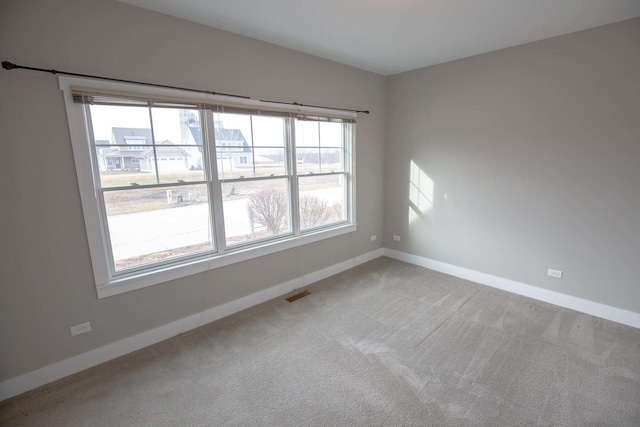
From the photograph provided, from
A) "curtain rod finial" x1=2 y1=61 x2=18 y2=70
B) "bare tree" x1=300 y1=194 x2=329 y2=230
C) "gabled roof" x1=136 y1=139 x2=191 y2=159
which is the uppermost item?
"curtain rod finial" x1=2 y1=61 x2=18 y2=70

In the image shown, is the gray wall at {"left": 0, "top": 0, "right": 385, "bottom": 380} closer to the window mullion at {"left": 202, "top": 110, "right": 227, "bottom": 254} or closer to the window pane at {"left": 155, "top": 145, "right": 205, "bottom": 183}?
the window mullion at {"left": 202, "top": 110, "right": 227, "bottom": 254}

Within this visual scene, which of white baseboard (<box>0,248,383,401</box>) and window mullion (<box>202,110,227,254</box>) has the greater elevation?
window mullion (<box>202,110,227,254</box>)

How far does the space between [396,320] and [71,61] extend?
135 inches

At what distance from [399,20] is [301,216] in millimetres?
2259

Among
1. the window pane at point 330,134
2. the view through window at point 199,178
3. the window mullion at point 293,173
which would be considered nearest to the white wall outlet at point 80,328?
the view through window at point 199,178

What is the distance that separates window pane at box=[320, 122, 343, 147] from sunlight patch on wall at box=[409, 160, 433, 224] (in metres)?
1.15

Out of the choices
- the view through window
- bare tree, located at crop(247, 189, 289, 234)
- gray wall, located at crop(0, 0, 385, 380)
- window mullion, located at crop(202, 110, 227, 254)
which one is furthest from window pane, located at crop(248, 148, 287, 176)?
gray wall, located at crop(0, 0, 385, 380)

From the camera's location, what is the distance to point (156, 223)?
261 centimetres

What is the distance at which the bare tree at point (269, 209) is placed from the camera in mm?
3230

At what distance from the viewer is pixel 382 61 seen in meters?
3.66

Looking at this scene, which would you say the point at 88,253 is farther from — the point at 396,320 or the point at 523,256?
the point at 523,256

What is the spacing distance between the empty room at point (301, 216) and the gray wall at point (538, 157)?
0.02 m

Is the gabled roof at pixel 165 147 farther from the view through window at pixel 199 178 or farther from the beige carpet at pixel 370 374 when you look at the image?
the beige carpet at pixel 370 374

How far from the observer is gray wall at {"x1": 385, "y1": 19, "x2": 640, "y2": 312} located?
2.70 m
